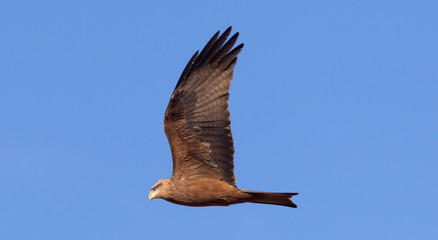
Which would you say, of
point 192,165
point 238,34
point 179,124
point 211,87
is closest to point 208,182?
point 192,165

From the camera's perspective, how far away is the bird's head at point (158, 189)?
820cm

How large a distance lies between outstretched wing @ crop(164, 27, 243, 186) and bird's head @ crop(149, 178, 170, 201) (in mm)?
233

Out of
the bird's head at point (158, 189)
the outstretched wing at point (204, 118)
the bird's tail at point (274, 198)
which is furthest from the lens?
the outstretched wing at point (204, 118)

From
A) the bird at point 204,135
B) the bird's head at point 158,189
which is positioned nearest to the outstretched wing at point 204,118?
the bird at point 204,135

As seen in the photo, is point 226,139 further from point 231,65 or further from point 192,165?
point 231,65

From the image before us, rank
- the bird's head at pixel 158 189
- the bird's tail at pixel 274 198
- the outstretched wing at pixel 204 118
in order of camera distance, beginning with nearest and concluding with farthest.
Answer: the bird's tail at pixel 274 198 < the bird's head at pixel 158 189 < the outstretched wing at pixel 204 118

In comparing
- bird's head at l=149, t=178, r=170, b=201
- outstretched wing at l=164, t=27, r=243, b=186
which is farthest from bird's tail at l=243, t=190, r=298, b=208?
bird's head at l=149, t=178, r=170, b=201

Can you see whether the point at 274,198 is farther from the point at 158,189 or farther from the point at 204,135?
the point at 158,189

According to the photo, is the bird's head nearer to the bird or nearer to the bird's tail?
the bird

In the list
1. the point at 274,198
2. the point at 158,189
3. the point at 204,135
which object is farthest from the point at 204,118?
the point at 274,198

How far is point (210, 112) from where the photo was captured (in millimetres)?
8445

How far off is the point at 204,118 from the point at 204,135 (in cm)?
30

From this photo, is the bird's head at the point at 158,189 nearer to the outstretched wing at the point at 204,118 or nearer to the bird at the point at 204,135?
the bird at the point at 204,135

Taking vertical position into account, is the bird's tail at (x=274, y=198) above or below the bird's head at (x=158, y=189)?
below
